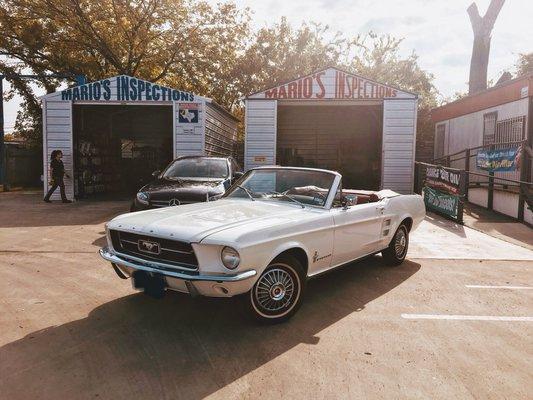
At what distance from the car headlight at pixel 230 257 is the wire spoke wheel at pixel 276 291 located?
1.35ft

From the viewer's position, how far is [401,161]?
1448 cm

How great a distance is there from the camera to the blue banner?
1136 cm

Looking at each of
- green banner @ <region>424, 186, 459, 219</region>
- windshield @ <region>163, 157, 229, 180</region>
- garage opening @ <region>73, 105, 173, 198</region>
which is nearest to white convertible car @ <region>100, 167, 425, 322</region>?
windshield @ <region>163, 157, 229, 180</region>

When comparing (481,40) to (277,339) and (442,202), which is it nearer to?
(442,202)

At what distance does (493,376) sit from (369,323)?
1.19m

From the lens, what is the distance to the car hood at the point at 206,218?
3.68 m

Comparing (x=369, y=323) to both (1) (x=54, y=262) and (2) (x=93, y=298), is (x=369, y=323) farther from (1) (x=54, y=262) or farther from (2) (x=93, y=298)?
(1) (x=54, y=262)

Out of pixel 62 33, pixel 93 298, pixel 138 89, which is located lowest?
pixel 93 298

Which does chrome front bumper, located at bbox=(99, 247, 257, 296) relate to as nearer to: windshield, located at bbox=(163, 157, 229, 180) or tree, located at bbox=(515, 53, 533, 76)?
windshield, located at bbox=(163, 157, 229, 180)

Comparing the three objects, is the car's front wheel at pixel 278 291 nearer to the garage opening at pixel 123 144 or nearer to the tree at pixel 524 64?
the garage opening at pixel 123 144

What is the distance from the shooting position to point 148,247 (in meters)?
3.88

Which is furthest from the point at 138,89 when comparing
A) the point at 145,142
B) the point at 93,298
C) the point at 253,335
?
the point at 253,335

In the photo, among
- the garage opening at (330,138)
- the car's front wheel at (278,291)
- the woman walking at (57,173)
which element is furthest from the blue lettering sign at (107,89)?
the car's front wheel at (278,291)

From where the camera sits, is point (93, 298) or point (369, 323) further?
point (93, 298)
